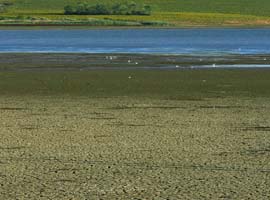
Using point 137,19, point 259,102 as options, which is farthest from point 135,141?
point 137,19

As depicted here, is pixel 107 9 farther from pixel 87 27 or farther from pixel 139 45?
pixel 139 45

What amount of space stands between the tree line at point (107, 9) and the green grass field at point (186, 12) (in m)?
1.32

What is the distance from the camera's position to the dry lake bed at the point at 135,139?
39.3ft

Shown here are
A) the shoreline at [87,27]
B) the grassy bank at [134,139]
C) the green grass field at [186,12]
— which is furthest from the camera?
the green grass field at [186,12]

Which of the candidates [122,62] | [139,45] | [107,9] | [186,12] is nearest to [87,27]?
[107,9]

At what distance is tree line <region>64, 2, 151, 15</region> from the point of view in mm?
112812

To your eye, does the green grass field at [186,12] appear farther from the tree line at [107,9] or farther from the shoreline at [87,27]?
the tree line at [107,9]

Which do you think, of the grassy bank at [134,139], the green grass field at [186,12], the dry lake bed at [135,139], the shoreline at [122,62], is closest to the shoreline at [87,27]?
the green grass field at [186,12]

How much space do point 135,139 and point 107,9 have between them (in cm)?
9786

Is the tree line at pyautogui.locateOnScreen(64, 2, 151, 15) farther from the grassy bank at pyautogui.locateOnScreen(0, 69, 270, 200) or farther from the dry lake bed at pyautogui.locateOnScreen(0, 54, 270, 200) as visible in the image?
the grassy bank at pyautogui.locateOnScreen(0, 69, 270, 200)

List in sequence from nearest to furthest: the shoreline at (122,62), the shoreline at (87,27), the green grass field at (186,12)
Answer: the shoreline at (122,62)
the shoreline at (87,27)
the green grass field at (186,12)

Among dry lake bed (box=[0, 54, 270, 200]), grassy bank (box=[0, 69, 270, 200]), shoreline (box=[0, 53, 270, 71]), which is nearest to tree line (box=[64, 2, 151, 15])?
shoreline (box=[0, 53, 270, 71])

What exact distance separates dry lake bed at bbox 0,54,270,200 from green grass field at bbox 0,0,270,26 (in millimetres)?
77700

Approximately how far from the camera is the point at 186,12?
115 meters
